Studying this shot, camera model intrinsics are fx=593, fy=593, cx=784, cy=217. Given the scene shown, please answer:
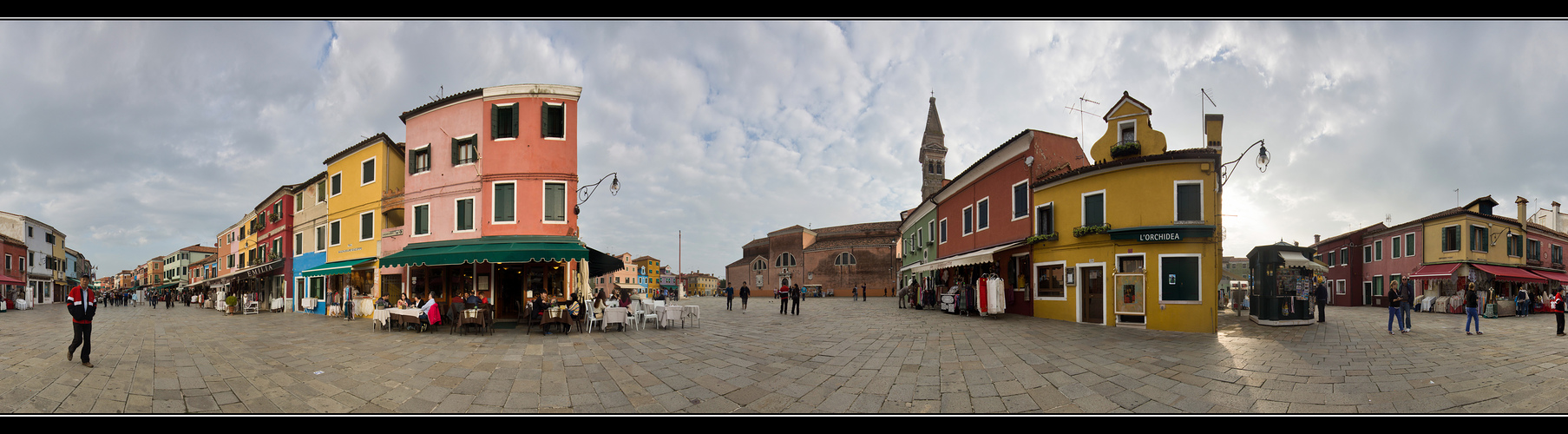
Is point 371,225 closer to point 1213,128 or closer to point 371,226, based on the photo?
point 371,226

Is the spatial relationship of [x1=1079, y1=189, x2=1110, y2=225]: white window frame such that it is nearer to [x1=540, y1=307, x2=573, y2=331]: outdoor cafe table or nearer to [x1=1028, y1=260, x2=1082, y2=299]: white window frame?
[x1=1028, y1=260, x2=1082, y2=299]: white window frame

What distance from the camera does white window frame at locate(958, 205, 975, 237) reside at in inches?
828

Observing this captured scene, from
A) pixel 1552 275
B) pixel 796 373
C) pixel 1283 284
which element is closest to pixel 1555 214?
pixel 1552 275

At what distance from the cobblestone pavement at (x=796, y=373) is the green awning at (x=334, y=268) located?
8.17 meters

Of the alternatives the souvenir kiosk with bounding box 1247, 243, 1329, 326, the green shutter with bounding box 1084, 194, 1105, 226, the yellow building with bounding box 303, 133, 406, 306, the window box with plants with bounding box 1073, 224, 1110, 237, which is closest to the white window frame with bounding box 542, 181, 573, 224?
the yellow building with bounding box 303, 133, 406, 306

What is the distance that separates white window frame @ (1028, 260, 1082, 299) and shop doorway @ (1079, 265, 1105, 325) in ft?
0.88

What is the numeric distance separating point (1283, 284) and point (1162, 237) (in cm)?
527

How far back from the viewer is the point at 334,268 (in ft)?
69.7

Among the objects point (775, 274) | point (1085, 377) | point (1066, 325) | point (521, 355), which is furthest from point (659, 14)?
point (775, 274)

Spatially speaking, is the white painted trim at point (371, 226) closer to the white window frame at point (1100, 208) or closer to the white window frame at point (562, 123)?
the white window frame at point (562, 123)

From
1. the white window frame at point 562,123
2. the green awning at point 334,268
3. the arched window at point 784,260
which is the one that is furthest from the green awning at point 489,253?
the arched window at point 784,260

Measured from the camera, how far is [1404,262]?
1091 inches

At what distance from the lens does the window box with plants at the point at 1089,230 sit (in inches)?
550

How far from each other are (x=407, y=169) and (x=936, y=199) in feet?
65.0
